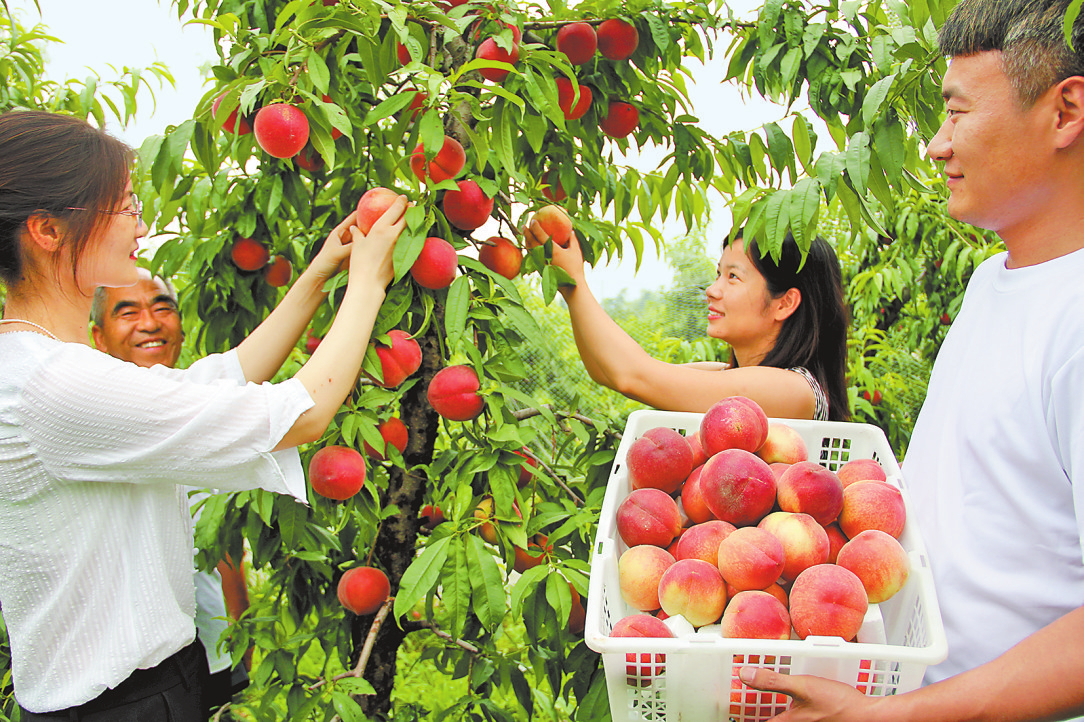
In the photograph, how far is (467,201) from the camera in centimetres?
143

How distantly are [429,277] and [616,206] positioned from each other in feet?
2.35

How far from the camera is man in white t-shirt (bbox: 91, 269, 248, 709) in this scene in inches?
75.0

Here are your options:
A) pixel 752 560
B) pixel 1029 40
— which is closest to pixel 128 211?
pixel 752 560

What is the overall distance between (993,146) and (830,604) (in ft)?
1.89

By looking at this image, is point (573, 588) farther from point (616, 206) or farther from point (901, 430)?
point (901, 430)

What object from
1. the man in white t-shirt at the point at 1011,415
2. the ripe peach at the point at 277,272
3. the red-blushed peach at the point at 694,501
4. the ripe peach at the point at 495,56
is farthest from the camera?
the ripe peach at the point at 277,272

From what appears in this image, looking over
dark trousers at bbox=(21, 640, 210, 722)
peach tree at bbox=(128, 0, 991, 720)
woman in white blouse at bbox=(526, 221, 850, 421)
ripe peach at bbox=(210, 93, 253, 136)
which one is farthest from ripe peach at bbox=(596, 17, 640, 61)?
dark trousers at bbox=(21, 640, 210, 722)

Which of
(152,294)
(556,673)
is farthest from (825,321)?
(152,294)

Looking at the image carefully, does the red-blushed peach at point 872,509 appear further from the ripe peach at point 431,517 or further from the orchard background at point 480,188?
the ripe peach at point 431,517

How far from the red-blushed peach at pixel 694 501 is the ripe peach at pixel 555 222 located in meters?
0.63

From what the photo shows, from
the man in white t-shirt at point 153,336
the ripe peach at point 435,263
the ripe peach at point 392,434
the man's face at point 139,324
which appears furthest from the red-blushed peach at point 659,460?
the man's face at point 139,324

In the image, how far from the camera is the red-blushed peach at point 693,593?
3.05ft

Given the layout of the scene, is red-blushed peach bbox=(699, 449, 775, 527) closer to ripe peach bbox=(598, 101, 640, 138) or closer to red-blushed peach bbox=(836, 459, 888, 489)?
red-blushed peach bbox=(836, 459, 888, 489)

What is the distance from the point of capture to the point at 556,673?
4.97 ft
